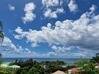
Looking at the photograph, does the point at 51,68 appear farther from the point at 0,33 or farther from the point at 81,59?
the point at 0,33

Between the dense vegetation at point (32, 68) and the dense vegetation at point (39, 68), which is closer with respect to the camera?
the dense vegetation at point (39, 68)

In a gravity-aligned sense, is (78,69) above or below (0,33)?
below

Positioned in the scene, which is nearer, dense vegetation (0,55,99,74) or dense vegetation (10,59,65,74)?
dense vegetation (0,55,99,74)

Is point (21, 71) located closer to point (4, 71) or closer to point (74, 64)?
point (4, 71)

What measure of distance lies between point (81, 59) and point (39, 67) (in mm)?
5948

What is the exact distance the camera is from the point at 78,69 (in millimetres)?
40500

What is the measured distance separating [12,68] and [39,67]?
10.2ft

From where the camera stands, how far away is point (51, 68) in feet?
140

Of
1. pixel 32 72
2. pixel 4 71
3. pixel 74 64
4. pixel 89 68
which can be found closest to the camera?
pixel 4 71

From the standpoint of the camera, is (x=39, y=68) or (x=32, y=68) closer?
(x=32, y=68)

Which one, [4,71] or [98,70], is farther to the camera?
[98,70]

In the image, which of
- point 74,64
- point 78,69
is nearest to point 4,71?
point 78,69

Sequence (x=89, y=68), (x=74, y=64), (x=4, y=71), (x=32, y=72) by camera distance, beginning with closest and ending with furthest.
Result: (x=4, y=71)
(x=32, y=72)
(x=89, y=68)
(x=74, y=64)

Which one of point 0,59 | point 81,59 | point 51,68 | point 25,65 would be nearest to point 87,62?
point 81,59
